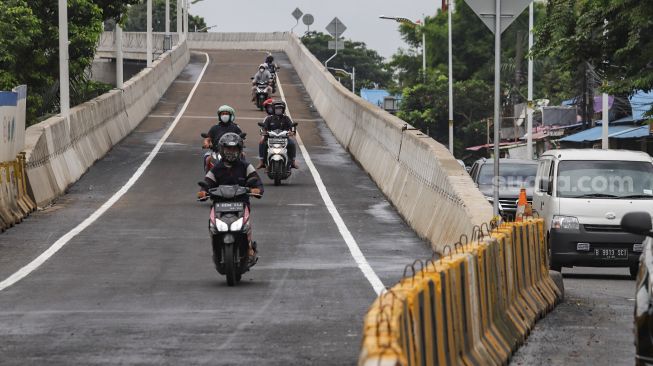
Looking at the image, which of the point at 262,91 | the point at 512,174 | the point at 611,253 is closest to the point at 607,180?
the point at 611,253

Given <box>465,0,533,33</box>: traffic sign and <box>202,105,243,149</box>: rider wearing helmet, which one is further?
<box>202,105,243,149</box>: rider wearing helmet

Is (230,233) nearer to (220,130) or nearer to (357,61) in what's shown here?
(220,130)

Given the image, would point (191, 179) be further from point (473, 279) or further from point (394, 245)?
point (473, 279)

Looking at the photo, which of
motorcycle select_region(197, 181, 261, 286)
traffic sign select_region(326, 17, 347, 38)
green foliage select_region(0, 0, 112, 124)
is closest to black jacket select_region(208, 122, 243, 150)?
motorcycle select_region(197, 181, 261, 286)

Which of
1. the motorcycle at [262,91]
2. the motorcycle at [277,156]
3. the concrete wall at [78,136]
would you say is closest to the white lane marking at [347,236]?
the motorcycle at [277,156]

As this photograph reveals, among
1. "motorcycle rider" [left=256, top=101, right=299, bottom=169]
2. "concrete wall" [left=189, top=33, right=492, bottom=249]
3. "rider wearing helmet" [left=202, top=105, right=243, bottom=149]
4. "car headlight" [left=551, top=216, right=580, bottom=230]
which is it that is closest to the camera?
"concrete wall" [left=189, top=33, right=492, bottom=249]

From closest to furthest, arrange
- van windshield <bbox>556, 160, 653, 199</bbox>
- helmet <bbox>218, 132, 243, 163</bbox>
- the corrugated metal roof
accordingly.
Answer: helmet <bbox>218, 132, 243, 163</bbox> → van windshield <bbox>556, 160, 653, 199</bbox> → the corrugated metal roof

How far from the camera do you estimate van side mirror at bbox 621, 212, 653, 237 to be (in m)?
9.44

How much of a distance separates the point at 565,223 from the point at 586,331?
302 inches

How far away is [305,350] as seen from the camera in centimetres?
1145

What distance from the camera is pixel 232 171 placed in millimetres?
17484

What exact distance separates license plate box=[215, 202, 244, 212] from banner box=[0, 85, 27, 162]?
893 centimetres

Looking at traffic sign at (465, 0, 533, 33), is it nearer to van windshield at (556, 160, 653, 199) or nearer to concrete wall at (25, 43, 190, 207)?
van windshield at (556, 160, 653, 199)

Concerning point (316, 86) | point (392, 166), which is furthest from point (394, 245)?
point (316, 86)
